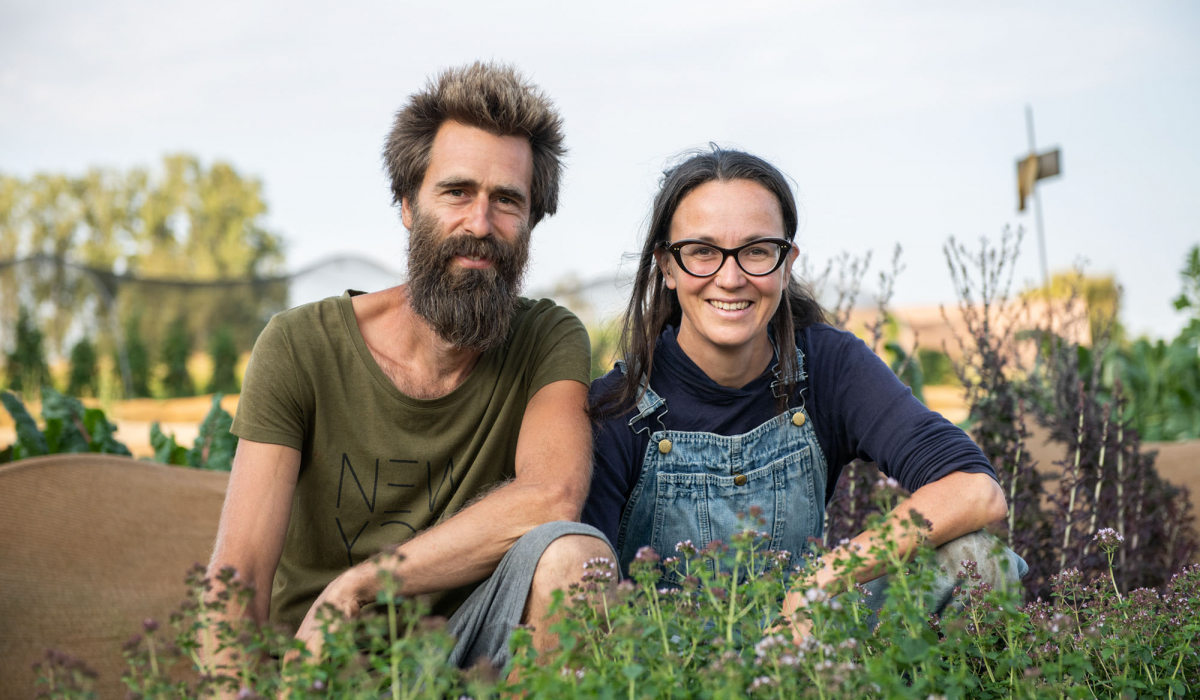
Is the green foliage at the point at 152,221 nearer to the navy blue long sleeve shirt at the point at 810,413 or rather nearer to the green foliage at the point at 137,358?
the green foliage at the point at 137,358

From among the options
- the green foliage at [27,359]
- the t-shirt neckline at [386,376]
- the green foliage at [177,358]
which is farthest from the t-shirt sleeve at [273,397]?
the green foliage at [177,358]

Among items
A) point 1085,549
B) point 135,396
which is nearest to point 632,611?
point 1085,549

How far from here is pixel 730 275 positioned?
8.90ft

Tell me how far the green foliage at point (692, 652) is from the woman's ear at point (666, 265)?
1.13 metres

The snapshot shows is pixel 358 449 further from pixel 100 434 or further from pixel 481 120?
pixel 100 434

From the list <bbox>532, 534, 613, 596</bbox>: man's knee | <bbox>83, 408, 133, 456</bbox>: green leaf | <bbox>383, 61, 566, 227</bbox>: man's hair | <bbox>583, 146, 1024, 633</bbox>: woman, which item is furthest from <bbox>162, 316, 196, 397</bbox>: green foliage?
<bbox>532, 534, 613, 596</bbox>: man's knee

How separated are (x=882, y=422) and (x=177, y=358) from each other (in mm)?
17659

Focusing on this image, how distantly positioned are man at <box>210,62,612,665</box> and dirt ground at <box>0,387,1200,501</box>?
10.2 ft

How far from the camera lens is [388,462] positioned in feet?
9.13

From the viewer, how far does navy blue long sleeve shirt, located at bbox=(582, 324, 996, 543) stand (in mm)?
2654

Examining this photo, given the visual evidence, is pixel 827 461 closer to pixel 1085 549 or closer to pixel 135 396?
pixel 1085 549

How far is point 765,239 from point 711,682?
5.10ft

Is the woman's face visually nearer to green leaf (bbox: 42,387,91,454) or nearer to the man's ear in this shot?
the man's ear

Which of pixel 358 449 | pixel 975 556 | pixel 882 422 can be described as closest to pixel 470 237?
pixel 358 449
